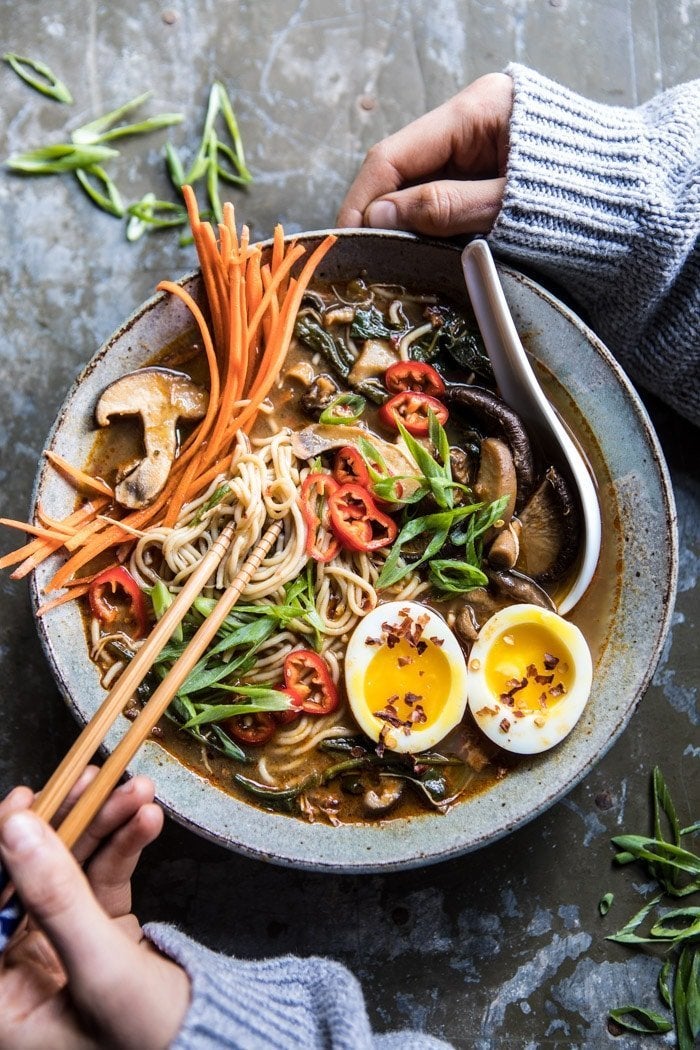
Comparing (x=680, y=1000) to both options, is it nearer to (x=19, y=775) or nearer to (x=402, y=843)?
(x=402, y=843)

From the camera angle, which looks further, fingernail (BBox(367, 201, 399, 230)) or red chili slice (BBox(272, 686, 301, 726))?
fingernail (BBox(367, 201, 399, 230))

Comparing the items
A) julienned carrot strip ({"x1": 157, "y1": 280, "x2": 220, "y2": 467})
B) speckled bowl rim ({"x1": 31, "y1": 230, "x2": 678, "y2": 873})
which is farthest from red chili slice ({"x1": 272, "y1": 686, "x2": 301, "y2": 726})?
julienned carrot strip ({"x1": 157, "y1": 280, "x2": 220, "y2": 467})

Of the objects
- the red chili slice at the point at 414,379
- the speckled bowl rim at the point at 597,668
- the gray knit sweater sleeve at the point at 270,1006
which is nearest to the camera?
the gray knit sweater sleeve at the point at 270,1006

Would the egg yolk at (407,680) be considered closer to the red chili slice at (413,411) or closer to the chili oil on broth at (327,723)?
the chili oil on broth at (327,723)

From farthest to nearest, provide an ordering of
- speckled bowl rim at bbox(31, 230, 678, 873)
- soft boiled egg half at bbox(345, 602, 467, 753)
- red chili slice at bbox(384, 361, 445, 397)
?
red chili slice at bbox(384, 361, 445, 397) → soft boiled egg half at bbox(345, 602, 467, 753) → speckled bowl rim at bbox(31, 230, 678, 873)

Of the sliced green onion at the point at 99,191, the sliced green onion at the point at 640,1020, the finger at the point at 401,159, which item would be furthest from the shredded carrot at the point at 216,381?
the sliced green onion at the point at 640,1020

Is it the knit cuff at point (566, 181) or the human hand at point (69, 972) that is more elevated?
the knit cuff at point (566, 181)

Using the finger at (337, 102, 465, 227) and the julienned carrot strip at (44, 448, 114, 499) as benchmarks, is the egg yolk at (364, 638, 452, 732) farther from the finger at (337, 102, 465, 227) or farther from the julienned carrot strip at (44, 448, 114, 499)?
the finger at (337, 102, 465, 227)

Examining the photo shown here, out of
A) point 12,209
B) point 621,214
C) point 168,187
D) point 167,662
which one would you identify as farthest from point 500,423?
point 12,209
